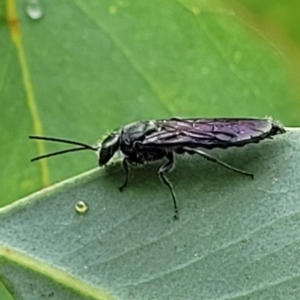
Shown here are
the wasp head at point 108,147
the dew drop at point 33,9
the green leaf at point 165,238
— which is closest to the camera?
the green leaf at point 165,238

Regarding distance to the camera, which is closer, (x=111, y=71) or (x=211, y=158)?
(x=211, y=158)

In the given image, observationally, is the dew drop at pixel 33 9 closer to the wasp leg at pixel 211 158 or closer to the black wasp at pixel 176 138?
the black wasp at pixel 176 138

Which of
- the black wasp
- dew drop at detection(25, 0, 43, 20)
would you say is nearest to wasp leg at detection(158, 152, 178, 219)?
the black wasp

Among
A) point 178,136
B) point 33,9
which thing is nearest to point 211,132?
point 178,136

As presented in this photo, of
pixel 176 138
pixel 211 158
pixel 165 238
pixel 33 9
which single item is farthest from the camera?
pixel 33 9

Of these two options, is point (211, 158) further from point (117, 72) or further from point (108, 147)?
point (117, 72)

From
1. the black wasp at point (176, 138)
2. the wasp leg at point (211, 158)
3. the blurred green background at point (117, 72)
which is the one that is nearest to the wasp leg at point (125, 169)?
the black wasp at point (176, 138)

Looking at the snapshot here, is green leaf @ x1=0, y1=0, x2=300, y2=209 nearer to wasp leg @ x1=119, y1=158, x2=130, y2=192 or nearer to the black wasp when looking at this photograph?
the black wasp
